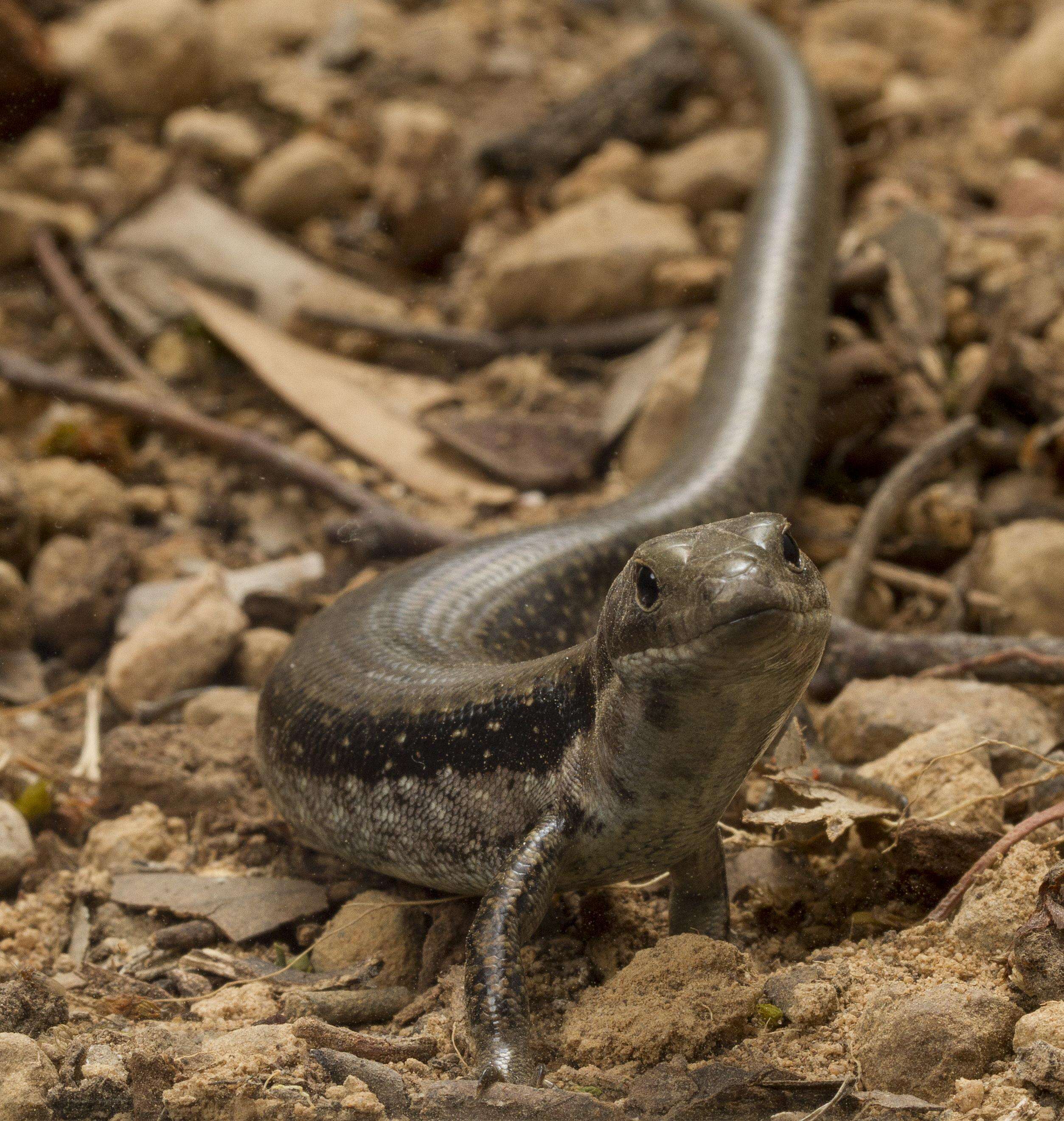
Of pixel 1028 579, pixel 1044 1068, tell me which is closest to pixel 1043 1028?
pixel 1044 1068

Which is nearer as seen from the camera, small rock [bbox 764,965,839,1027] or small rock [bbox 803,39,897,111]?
small rock [bbox 764,965,839,1027]

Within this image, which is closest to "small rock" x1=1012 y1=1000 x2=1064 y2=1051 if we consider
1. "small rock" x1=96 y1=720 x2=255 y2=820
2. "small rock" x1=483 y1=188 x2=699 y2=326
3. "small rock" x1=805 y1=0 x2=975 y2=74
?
"small rock" x1=96 y1=720 x2=255 y2=820

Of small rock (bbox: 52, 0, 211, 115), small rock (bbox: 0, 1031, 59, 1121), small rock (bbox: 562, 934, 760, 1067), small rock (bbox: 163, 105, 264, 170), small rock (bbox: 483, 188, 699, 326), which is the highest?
small rock (bbox: 52, 0, 211, 115)

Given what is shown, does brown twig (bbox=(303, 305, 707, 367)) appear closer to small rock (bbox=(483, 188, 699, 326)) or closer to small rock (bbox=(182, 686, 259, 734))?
small rock (bbox=(483, 188, 699, 326))

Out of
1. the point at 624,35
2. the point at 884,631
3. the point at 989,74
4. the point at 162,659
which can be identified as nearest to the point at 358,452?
the point at 162,659

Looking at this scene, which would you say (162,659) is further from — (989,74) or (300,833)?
(989,74)

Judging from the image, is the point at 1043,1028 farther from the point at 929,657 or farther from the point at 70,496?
the point at 70,496

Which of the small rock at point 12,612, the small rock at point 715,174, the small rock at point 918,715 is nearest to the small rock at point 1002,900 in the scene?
the small rock at point 918,715
